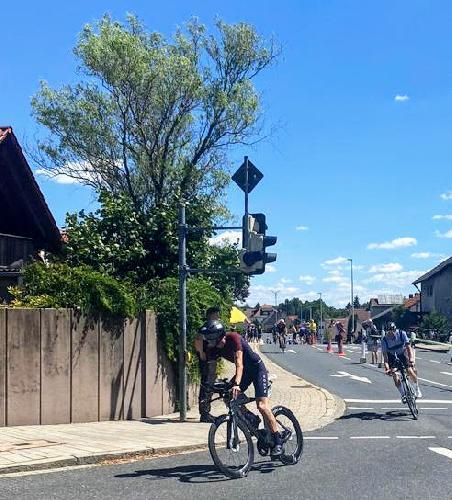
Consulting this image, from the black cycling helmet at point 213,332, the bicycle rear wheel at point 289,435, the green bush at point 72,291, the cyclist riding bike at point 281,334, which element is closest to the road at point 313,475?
the bicycle rear wheel at point 289,435

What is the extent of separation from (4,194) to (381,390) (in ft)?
35.0

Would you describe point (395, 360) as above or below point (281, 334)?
below

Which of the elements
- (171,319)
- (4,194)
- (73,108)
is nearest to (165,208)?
(4,194)

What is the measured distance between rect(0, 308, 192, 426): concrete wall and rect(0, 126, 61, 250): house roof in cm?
630

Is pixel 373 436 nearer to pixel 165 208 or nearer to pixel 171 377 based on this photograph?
pixel 171 377

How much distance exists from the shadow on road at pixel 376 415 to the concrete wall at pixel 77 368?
338cm

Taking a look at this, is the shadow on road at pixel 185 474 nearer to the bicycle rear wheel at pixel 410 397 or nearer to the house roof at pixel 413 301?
the bicycle rear wheel at pixel 410 397

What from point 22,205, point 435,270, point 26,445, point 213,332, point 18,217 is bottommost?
point 26,445

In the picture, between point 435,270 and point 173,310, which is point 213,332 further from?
point 435,270

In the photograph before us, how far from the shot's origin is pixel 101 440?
941cm

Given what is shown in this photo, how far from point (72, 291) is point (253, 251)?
3.02 m

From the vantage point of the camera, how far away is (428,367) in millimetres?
27672

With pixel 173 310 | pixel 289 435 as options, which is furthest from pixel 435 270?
pixel 289 435

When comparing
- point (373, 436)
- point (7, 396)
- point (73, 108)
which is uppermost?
point (73, 108)
